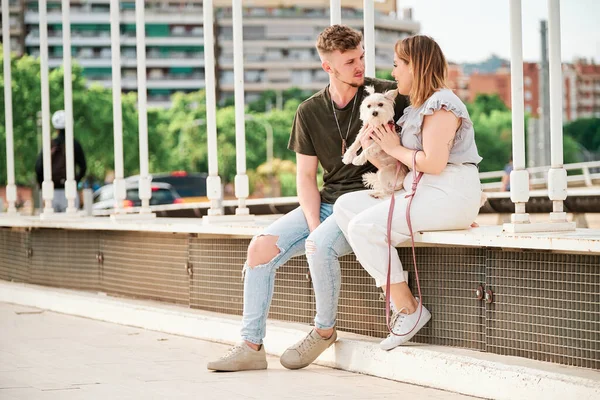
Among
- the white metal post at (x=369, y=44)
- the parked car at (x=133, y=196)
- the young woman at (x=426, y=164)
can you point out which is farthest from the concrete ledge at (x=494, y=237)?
the parked car at (x=133, y=196)

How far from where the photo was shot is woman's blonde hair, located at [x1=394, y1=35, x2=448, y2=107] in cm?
675

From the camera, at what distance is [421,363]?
6.80 meters

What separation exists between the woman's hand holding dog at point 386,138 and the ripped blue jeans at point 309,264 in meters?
0.55

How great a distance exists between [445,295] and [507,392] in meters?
1.04

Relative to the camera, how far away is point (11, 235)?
13.8 meters

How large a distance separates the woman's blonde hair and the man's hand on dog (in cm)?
23

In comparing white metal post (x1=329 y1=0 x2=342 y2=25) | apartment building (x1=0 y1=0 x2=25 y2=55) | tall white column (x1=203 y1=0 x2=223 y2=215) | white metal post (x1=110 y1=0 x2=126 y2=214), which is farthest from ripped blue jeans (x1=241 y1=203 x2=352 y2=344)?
apartment building (x1=0 y1=0 x2=25 y2=55)

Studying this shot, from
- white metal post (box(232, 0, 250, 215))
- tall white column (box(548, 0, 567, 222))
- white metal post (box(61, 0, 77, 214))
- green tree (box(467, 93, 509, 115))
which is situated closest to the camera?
tall white column (box(548, 0, 567, 222))

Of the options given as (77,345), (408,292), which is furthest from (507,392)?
(77,345)

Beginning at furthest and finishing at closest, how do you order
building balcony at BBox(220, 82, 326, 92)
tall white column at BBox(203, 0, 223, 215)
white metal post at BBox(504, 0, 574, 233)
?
building balcony at BBox(220, 82, 326, 92) → tall white column at BBox(203, 0, 223, 215) → white metal post at BBox(504, 0, 574, 233)

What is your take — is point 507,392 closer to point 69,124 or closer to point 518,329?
point 518,329

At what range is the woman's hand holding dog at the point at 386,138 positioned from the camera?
691cm

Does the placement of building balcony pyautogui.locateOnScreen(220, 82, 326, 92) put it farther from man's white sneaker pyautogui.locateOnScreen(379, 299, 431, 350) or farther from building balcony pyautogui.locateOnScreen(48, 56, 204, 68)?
man's white sneaker pyautogui.locateOnScreen(379, 299, 431, 350)

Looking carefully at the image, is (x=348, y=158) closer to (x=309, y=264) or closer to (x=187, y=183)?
(x=309, y=264)
